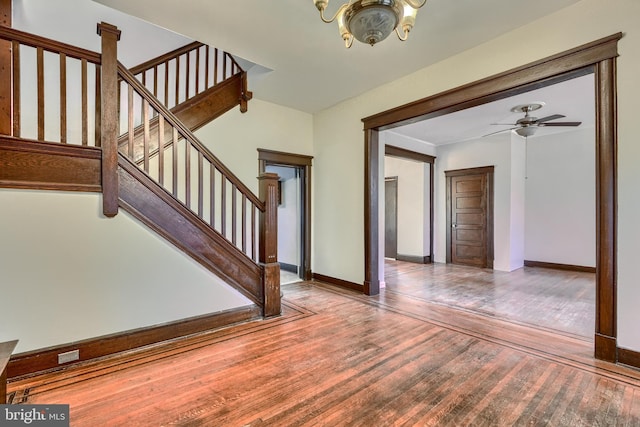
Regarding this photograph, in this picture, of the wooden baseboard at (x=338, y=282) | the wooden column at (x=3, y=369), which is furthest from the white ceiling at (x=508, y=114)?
the wooden column at (x=3, y=369)

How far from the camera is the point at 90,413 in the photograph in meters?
1.84

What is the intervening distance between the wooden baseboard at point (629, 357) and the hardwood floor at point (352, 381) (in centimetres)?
8

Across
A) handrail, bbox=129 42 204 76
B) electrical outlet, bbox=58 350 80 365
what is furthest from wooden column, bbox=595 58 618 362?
handrail, bbox=129 42 204 76

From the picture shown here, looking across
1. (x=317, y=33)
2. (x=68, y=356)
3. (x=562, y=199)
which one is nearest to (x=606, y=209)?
(x=317, y=33)

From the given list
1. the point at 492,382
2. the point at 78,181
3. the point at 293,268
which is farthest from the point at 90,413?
the point at 293,268

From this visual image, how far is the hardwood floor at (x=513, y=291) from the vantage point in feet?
11.4

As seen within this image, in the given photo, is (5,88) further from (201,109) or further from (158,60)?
(201,109)

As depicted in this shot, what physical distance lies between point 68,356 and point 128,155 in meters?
1.69

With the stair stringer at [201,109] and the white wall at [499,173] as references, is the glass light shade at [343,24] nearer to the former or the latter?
the stair stringer at [201,109]

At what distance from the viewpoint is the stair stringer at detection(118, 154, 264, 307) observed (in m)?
2.64

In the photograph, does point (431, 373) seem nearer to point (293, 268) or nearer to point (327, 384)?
point (327, 384)

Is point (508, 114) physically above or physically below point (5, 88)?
above

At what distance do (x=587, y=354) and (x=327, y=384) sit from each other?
7.39 ft

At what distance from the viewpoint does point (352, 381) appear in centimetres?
219
